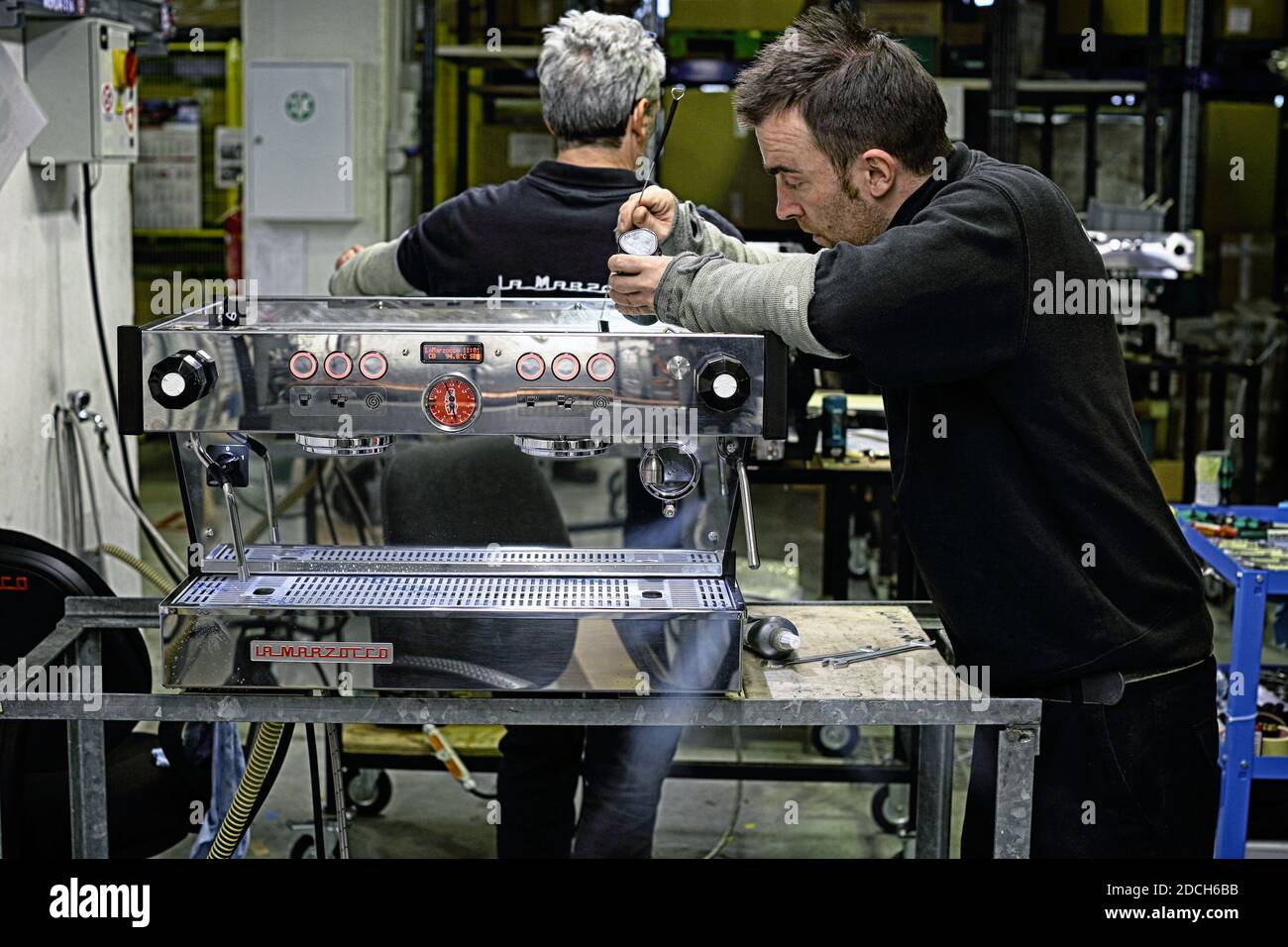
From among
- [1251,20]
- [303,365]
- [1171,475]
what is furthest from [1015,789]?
[1251,20]

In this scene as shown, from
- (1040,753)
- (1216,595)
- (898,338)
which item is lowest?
(1216,595)

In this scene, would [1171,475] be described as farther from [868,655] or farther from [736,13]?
[868,655]

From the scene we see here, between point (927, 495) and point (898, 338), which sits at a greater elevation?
point (898, 338)

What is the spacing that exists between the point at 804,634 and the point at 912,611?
198 millimetres

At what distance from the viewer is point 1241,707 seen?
2484 mm

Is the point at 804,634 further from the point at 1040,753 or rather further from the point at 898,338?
the point at 898,338

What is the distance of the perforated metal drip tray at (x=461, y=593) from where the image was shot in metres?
1.53

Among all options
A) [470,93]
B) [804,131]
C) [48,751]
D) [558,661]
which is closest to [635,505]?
[558,661]

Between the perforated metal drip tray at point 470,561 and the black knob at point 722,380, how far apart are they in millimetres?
286

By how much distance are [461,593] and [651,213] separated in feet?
1.53

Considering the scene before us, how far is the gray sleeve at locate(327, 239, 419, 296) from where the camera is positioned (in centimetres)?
229

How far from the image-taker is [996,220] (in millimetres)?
1447
